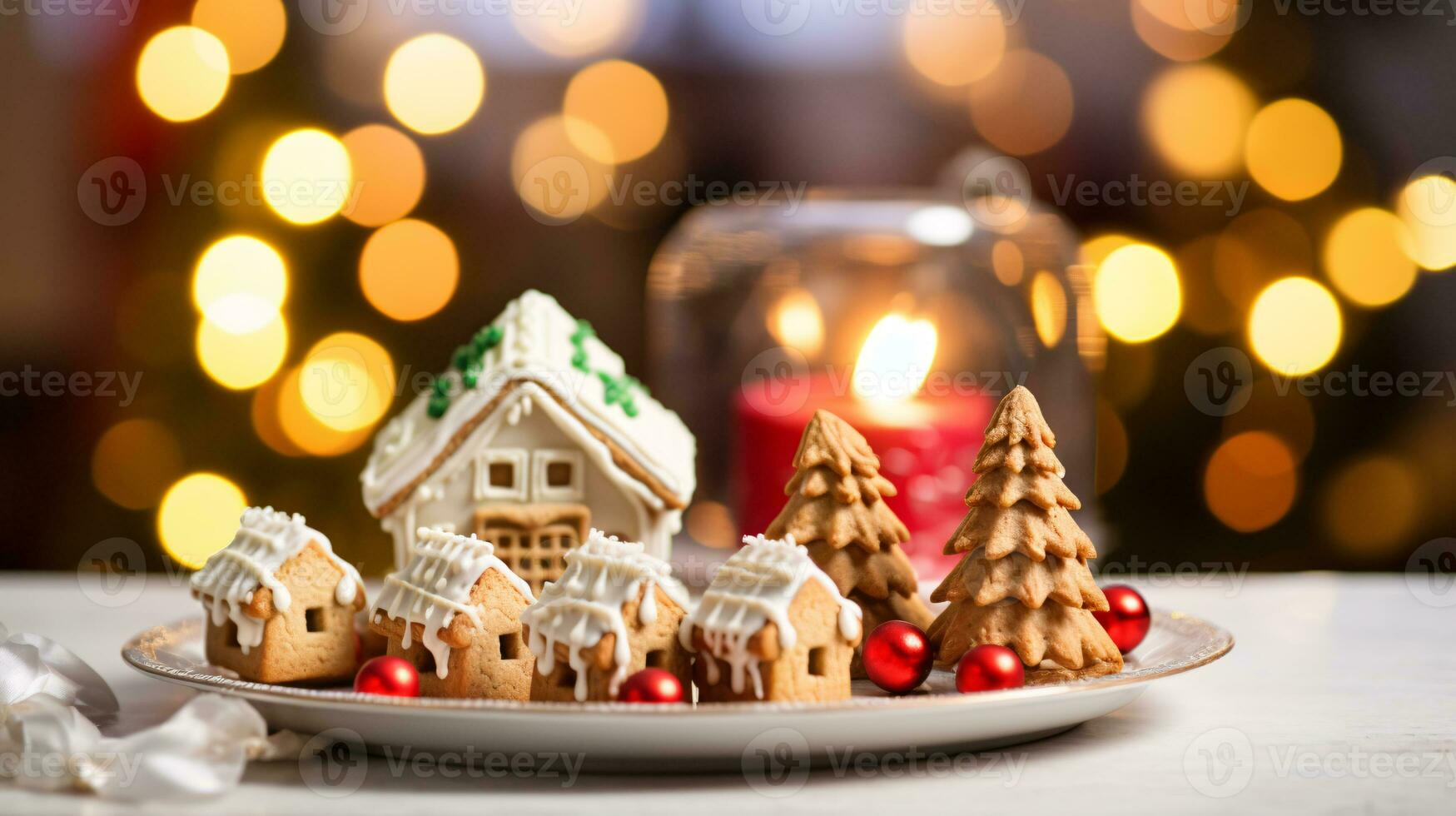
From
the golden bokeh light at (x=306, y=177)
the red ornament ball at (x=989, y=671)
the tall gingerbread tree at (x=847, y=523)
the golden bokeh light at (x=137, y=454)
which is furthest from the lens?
the golden bokeh light at (x=137, y=454)

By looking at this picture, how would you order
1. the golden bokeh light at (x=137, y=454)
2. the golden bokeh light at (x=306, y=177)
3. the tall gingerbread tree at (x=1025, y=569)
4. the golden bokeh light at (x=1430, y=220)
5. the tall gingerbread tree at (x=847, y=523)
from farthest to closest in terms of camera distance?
the golden bokeh light at (x=137, y=454) → the golden bokeh light at (x=306, y=177) → the golden bokeh light at (x=1430, y=220) → the tall gingerbread tree at (x=847, y=523) → the tall gingerbread tree at (x=1025, y=569)

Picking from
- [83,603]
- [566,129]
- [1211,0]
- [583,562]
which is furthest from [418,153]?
[583,562]

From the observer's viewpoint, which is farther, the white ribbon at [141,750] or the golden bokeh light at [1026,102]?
the golden bokeh light at [1026,102]

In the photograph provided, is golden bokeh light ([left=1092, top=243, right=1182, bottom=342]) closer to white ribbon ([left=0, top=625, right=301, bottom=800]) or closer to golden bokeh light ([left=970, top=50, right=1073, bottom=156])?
golden bokeh light ([left=970, top=50, right=1073, bottom=156])

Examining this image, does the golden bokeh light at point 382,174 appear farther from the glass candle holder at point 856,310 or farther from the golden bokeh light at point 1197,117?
the golden bokeh light at point 1197,117

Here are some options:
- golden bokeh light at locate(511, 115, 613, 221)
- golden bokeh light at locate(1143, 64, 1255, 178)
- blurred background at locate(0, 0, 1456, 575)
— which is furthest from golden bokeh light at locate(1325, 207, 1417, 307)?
golden bokeh light at locate(511, 115, 613, 221)

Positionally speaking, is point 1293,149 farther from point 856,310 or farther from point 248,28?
point 248,28

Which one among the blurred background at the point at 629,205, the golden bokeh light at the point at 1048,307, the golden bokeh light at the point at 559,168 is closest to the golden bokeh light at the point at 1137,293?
the blurred background at the point at 629,205

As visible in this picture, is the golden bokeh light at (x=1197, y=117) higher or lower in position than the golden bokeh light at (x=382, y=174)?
higher
